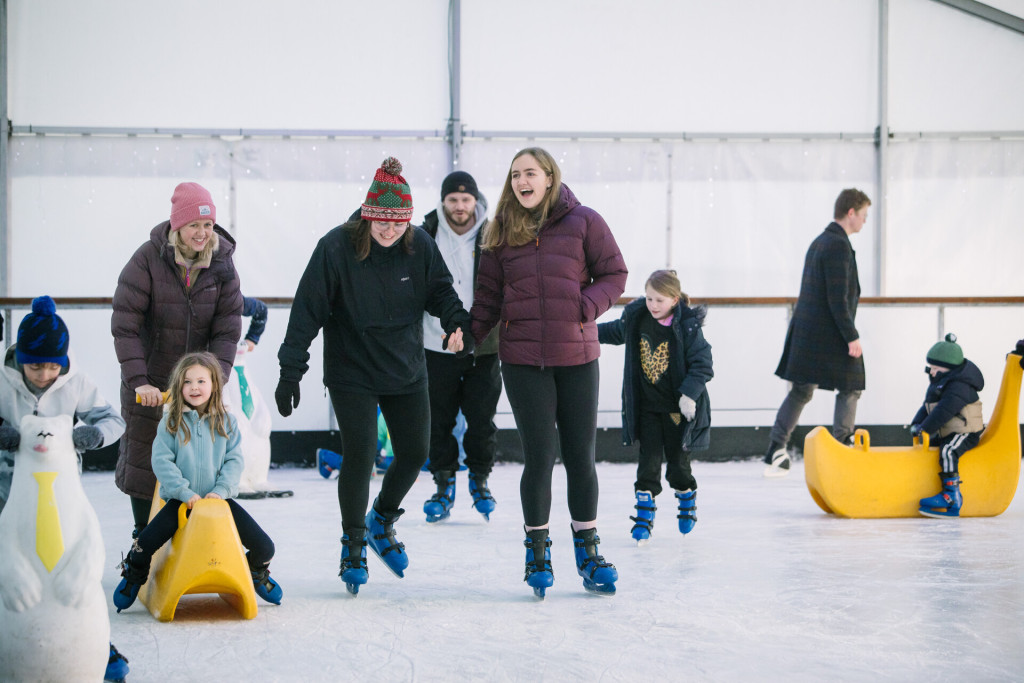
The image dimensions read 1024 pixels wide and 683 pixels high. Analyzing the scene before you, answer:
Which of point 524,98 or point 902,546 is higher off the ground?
point 524,98

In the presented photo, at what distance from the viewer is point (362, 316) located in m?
3.18

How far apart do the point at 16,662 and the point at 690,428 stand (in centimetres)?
237

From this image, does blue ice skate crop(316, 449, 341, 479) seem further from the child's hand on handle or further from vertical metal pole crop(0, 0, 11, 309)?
the child's hand on handle

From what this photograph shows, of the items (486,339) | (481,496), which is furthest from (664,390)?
(481,496)

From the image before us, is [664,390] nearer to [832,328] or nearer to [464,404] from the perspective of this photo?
[464,404]

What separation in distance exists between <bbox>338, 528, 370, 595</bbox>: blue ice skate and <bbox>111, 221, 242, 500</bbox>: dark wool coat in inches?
22.3

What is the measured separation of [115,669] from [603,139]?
5872mm

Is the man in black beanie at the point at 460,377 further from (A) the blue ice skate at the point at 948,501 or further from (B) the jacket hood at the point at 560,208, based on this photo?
(A) the blue ice skate at the point at 948,501

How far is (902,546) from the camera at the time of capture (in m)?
3.97

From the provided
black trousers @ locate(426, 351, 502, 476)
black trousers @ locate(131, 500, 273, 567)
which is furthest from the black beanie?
black trousers @ locate(131, 500, 273, 567)

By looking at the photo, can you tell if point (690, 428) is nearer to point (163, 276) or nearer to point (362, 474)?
point (362, 474)

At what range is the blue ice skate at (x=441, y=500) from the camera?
448cm

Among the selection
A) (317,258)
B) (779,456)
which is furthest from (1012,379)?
(317,258)

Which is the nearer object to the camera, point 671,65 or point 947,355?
point 947,355
